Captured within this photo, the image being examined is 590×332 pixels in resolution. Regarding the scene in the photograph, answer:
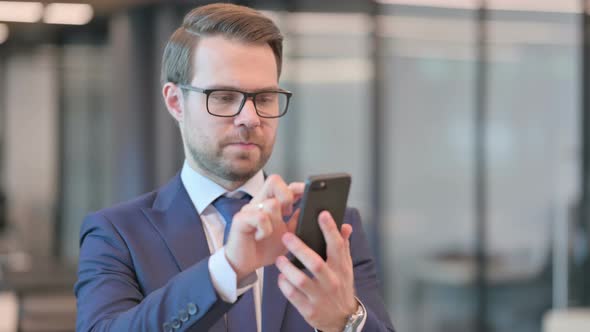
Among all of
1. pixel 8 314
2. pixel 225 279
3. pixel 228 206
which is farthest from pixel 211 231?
pixel 8 314

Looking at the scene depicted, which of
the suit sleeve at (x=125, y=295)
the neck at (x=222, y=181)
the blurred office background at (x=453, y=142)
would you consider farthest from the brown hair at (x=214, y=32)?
the blurred office background at (x=453, y=142)

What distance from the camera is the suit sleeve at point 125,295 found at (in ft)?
4.41

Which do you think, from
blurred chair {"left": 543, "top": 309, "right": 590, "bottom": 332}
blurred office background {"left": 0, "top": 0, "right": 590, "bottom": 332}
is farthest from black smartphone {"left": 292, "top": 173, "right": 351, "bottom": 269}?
blurred office background {"left": 0, "top": 0, "right": 590, "bottom": 332}

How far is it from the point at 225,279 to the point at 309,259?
0.17m

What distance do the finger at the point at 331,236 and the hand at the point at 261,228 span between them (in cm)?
6

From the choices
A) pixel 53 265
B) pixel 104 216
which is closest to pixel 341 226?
pixel 104 216

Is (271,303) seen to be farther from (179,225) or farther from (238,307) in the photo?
(179,225)

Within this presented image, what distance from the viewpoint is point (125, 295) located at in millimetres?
1517

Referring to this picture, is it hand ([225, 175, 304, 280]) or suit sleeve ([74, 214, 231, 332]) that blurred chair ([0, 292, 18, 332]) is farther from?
hand ([225, 175, 304, 280])

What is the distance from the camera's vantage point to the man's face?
1.59 m

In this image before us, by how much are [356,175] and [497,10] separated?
189 cm

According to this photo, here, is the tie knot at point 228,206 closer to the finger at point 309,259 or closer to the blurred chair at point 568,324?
the finger at point 309,259

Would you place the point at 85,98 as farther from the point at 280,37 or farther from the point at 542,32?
the point at 280,37

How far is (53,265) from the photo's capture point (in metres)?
9.56
